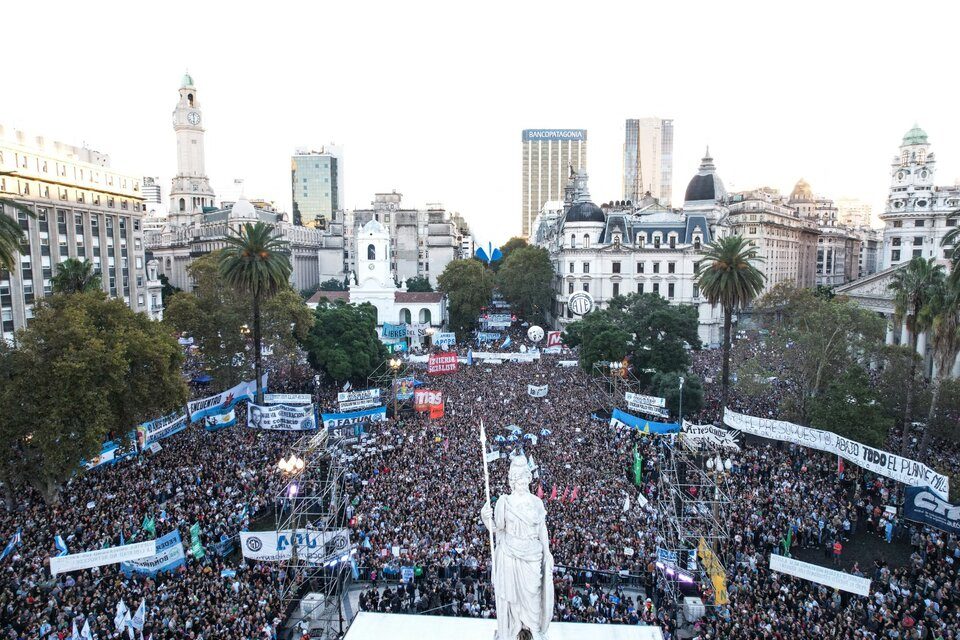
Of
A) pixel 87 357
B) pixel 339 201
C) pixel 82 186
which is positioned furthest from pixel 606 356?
pixel 339 201

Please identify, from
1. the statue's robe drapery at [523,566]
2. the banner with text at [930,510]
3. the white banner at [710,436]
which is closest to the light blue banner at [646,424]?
the white banner at [710,436]

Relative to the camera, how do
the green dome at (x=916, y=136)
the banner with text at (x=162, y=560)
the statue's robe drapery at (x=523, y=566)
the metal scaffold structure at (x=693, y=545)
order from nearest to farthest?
1. the statue's robe drapery at (x=523, y=566)
2. the metal scaffold structure at (x=693, y=545)
3. the banner with text at (x=162, y=560)
4. the green dome at (x=916, y=136)

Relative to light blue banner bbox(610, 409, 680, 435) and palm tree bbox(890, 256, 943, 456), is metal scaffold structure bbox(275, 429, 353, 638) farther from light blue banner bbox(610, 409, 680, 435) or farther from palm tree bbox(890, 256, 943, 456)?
palm tree bbox(890, 256, 943, 456)

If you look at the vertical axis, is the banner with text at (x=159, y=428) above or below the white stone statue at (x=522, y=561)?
below

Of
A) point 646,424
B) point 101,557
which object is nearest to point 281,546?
point 101,557

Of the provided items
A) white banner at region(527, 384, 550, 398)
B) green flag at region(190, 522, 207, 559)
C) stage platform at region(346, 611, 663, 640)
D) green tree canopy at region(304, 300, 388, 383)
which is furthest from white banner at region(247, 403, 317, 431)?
stage platform at region(346, 611, 663, 640)

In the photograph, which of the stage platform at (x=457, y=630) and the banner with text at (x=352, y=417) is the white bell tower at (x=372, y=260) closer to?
the banner with text at (x=352, y=417)

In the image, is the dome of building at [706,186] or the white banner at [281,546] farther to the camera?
the dome of building at [706,186]
